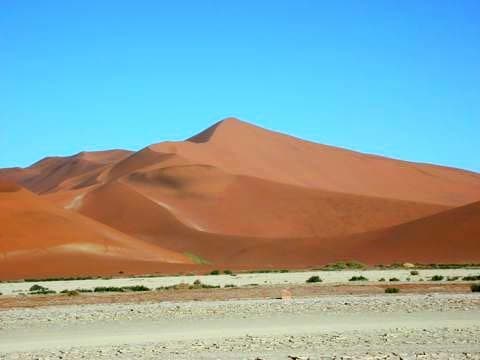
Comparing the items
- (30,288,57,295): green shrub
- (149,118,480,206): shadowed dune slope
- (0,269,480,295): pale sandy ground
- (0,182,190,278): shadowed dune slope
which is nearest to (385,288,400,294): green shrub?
(0,269,480,295): pale sandy ground

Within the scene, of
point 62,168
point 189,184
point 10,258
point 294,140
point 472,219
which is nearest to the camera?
point 10,258

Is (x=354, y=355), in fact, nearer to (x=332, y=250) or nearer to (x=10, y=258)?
(x=10, y=258)

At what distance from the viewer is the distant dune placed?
217 feet

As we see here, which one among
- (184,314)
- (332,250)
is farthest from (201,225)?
(184,314)

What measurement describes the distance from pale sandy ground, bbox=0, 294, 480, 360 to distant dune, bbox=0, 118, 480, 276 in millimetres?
34718

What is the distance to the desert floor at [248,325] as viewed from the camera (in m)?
14.9

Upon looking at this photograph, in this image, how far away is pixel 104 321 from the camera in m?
21.4

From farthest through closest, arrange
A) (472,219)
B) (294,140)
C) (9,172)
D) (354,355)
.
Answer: (9,172) < (294,140) < (472,219) < (354,355)

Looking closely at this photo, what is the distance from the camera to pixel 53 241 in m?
63.2

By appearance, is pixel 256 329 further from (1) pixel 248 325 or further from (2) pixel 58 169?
(2) pixel 58 169

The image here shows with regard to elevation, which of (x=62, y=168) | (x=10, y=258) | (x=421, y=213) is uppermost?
(x=62, y=168)

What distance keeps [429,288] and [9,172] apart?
551 ft

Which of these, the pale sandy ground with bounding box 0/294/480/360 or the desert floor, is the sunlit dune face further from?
the pale sandy ground with bounding box 0/294/480/360

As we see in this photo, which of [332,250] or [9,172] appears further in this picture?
[9,172]
